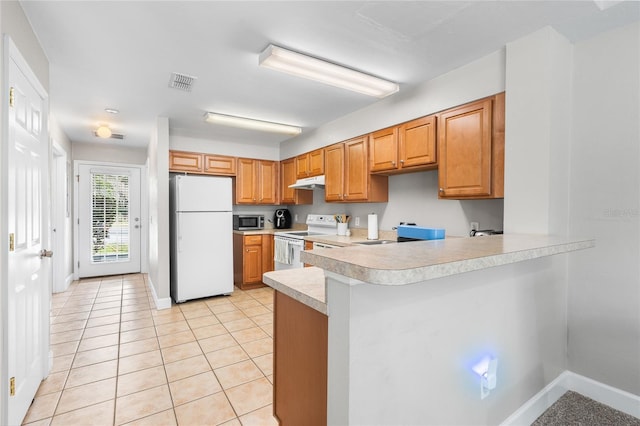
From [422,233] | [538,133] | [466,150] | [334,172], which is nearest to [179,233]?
[334,172]

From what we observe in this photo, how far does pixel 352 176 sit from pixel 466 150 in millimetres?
1480

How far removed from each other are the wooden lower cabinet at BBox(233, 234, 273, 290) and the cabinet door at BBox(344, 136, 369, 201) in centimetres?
169

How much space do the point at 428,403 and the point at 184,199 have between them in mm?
3666

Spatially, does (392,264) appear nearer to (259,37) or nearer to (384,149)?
(259,37)

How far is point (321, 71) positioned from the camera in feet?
7.88

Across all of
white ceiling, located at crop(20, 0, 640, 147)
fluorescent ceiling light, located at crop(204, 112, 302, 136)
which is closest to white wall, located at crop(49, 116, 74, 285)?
white ceiling, located at crop(20, 0, 640, 147)

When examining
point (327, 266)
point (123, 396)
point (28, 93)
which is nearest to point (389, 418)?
point (327, 266)

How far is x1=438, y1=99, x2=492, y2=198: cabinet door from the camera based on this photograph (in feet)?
7.65

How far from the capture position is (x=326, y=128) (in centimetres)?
425

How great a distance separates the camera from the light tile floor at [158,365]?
6.18ft

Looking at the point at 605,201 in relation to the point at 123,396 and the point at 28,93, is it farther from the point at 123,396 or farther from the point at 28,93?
the point at 28,93

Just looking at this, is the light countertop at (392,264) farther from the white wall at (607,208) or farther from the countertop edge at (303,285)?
the white wall at (607,208)

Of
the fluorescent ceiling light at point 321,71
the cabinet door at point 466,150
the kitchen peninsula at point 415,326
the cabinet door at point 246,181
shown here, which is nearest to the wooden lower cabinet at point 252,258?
the cabinet door at point 246,181

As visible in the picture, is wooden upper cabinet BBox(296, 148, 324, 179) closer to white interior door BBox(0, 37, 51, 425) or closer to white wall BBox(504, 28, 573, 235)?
white wall BBox(504, 28, 573, 235)
